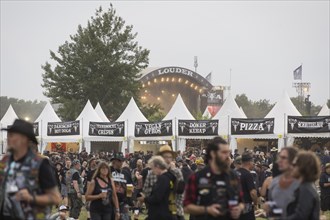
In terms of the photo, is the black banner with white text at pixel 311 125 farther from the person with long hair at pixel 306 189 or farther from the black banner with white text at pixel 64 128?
the person with long hair at pixel 306 189

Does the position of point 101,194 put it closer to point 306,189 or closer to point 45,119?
point 306,189

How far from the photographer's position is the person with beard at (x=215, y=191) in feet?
21.2

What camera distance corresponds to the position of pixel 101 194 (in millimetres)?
11375

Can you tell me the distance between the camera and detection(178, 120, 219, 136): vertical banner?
116 ft

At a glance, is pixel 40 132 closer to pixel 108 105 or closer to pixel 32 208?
pixel 108 105

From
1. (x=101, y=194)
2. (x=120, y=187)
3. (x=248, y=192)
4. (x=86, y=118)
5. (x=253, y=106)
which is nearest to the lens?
(x=248, y=192)

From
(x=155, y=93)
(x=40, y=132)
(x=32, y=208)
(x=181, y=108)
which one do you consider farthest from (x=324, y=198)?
(x=155, y=93)

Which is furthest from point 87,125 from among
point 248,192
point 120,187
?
point 248,192

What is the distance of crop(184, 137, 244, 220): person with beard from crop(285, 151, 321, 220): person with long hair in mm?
584

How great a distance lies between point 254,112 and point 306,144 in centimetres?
10900

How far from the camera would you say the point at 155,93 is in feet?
319

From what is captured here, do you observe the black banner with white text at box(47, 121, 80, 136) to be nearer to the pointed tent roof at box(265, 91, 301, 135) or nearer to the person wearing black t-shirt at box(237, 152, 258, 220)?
the pointed tent roof at box(265, 91, 301, 135)

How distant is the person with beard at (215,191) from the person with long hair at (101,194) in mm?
4816

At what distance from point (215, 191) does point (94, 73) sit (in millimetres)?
60935
